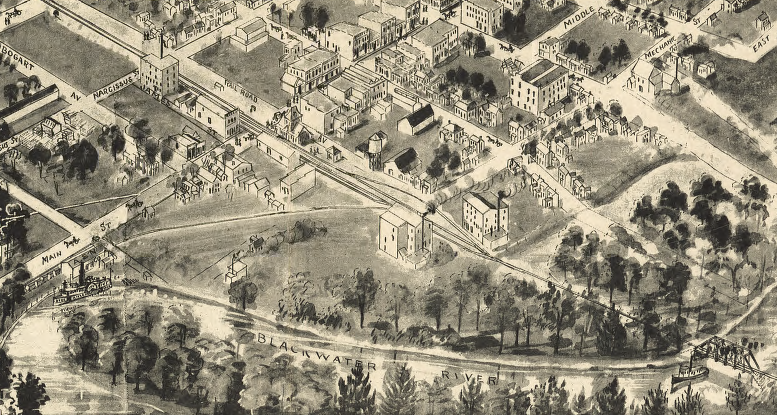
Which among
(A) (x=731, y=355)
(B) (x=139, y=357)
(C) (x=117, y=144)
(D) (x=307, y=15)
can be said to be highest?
(D) (x=307, y=15)

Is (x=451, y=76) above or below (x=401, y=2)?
below

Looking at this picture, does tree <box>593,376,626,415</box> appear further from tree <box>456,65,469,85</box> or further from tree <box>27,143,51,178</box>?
tree <box>27,143,51,178</box>

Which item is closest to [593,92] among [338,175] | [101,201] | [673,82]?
[673,82]

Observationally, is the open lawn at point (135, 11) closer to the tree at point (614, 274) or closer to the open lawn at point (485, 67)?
the open lawn at point (485, 67)

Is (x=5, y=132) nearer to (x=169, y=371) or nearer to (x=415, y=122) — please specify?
(x=169, y=371)

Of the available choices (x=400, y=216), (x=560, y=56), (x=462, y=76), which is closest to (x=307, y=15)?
(x=462, y=76)

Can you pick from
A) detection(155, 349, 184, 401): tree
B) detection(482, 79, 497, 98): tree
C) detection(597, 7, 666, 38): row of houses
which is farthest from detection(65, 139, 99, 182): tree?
detection(597, 7, 666, 38): row of houses
